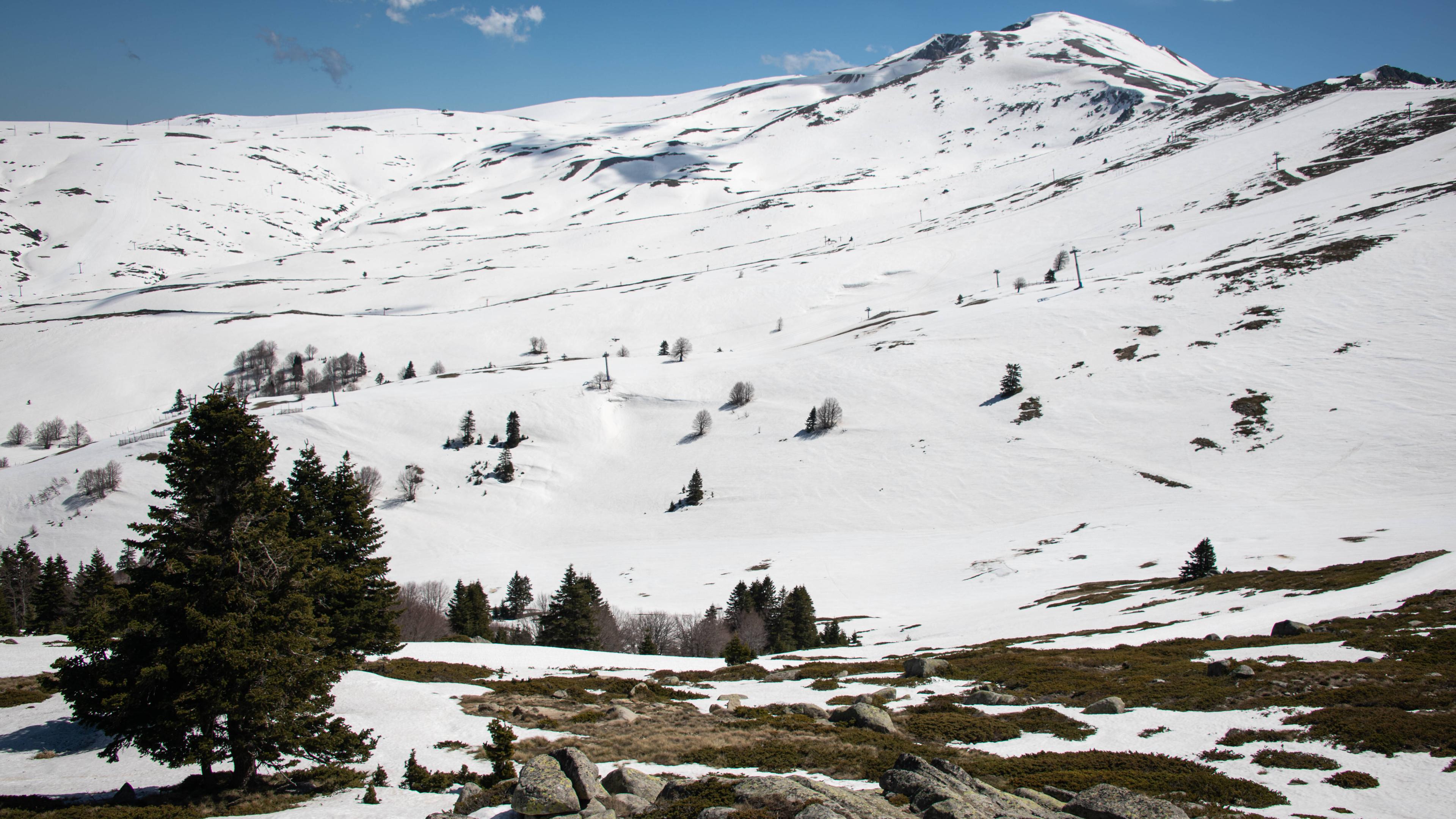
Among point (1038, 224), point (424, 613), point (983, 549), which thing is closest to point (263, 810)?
point (424, 613)

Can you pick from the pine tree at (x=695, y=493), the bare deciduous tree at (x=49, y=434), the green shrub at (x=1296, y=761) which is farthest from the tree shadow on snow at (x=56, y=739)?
the bare deciduous tree at (x=49, y=434)

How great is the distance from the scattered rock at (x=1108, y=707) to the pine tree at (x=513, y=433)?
8968 centimetres

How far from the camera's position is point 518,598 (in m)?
67.1

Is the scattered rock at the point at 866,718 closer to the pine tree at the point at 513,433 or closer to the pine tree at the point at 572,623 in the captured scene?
the pine tree at the point at 572,623

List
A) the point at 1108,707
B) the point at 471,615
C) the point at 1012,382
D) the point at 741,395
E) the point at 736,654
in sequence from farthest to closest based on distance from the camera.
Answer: the point at 741,395 < the point at 1012,382 < the point at 471,615 < the point at 736,654 < the point at 1108,707

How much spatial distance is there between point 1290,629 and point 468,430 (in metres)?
95.9

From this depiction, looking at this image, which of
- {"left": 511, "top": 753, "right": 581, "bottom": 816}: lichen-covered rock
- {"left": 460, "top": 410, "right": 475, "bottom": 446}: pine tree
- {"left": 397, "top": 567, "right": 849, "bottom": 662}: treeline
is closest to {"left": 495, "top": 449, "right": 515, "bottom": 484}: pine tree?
{"left": 460, "top": 410, "right": 475, "bottom": 446}: pine tree

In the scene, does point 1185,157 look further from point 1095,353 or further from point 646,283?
point 646,283

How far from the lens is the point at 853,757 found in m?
18.3

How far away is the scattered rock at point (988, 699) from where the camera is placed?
24.7 m

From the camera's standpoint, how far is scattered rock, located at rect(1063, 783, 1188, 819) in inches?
494

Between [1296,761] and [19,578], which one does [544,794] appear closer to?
[1296,761]

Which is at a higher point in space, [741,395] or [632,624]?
→ [741,395]

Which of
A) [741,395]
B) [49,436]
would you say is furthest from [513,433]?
[49,436]
